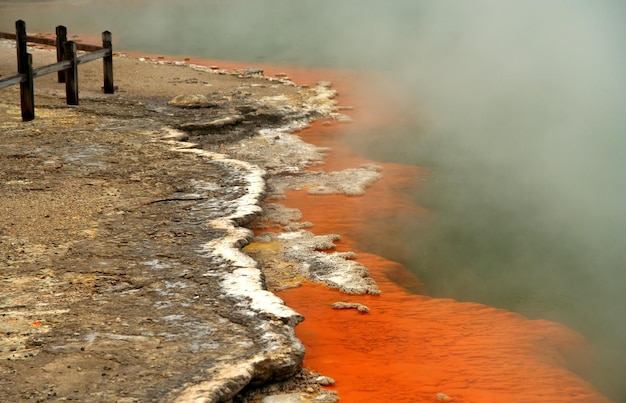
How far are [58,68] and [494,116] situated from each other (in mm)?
6381

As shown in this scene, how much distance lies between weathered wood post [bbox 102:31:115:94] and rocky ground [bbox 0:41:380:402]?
0.28m

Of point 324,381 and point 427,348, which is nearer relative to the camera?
point 324,381

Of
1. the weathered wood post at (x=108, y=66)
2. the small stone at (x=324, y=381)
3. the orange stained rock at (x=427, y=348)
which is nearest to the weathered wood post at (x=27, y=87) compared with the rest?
the weathered wood post at (x=108, y=66)

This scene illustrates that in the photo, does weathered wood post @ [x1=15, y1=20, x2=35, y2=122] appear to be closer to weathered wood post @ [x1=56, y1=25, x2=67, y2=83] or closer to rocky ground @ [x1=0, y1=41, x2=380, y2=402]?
rocky ground @ [x1=0, y1=41, x2=380, y2=402]

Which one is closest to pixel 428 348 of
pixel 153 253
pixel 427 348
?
pixel 427 348

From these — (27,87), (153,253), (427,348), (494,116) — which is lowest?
(427,348)

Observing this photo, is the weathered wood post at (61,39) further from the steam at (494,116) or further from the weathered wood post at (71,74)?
the steam at (494,116)

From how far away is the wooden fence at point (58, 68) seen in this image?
29.2ft

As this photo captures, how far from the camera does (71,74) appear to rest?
387 inches

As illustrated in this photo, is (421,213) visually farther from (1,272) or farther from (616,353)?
(1,272)

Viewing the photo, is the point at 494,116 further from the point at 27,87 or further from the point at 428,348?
the point at 428,348

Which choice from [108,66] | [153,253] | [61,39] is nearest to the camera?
[153,253]

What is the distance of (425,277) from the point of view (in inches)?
262

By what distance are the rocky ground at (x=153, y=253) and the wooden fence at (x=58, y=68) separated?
0.84 ft
